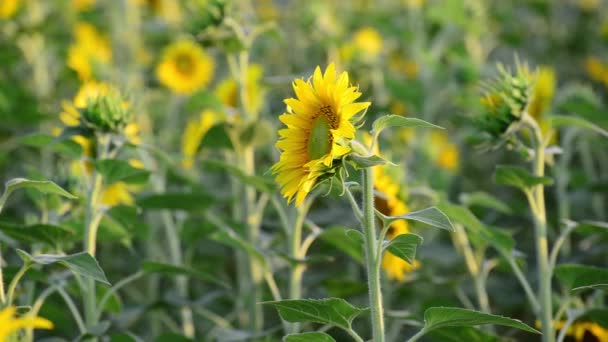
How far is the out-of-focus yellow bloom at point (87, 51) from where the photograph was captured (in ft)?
7.59

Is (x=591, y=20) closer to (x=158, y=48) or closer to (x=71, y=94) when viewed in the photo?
(x=158, y=48)

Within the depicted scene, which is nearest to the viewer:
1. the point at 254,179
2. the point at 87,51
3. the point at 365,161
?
the point at 365,161

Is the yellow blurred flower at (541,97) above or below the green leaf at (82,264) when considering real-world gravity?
above

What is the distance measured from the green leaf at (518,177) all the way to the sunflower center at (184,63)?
126 centimetres

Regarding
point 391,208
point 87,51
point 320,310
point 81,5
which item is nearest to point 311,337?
point 320,310

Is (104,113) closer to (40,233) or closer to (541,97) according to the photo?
(40,233)

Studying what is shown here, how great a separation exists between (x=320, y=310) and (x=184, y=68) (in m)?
1.47

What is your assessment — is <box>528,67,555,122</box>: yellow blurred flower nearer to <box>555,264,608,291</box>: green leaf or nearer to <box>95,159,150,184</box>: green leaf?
<box>555,264,608,291</box>: green leaf

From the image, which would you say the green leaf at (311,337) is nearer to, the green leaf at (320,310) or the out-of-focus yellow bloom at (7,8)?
the green leaf at (320,310)

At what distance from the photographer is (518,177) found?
127 cm

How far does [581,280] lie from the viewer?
123 cm

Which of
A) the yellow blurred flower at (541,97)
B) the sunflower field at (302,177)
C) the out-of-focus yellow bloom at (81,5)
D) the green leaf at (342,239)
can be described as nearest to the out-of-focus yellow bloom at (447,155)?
the sunflower field at (302,177)

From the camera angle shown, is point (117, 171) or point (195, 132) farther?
point (195, 132)

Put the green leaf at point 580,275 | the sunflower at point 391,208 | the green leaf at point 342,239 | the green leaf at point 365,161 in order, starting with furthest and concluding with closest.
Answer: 1. the sunflower at point 391,208
2. the green leaf at point 342,239
3. the green leaf at point 580,275
4. the green leaf at point 365,161
